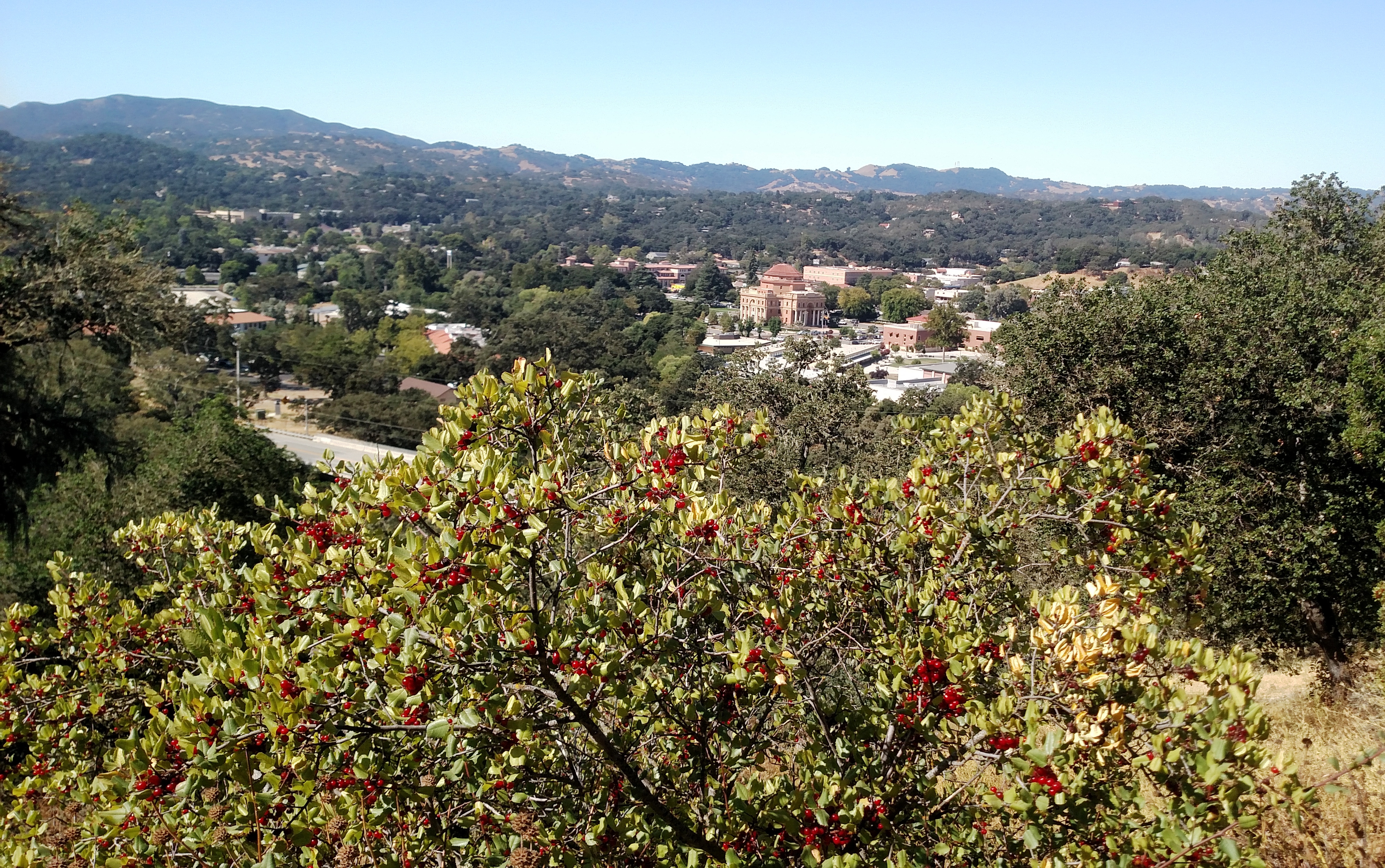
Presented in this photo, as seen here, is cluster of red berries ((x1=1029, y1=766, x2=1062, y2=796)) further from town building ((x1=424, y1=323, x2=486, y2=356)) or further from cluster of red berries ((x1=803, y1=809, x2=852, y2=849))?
town building ((x1=424, y1=323, x2=486, y2=356))

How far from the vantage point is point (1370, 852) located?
3.50 m

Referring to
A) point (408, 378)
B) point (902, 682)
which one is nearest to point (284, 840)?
point (902, 682)

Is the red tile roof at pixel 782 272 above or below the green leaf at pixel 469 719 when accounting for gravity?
above

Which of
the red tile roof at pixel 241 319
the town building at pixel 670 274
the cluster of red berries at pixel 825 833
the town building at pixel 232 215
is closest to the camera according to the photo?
the cluster of red berries at pixel 825 833

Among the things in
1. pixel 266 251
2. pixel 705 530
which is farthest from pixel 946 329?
pixel 266 251

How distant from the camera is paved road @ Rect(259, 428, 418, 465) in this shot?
30.6 m

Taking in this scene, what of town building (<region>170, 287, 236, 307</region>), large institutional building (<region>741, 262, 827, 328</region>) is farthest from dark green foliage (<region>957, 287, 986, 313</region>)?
town building (<region>170, 287, 236, 307</region>)

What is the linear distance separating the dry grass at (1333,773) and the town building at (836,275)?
103 meters

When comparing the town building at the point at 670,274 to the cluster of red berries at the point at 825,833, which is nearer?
the cluster of red berries at the point at 825,833

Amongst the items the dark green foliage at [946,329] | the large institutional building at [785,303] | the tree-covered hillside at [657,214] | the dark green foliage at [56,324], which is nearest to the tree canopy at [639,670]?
the dark green foliage at [56,324]

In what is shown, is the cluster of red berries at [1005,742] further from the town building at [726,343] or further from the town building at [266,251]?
the town building at [266,251]

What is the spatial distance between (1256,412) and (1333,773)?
24.0ft

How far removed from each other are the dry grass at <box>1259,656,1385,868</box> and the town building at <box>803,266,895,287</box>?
4052 inches

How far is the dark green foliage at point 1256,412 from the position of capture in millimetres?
7785
